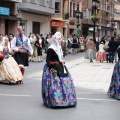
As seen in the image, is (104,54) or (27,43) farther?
(104,54)

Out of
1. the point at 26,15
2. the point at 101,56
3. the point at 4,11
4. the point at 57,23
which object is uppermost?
the point at 4,11

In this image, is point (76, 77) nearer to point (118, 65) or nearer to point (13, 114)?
point (118, 65)

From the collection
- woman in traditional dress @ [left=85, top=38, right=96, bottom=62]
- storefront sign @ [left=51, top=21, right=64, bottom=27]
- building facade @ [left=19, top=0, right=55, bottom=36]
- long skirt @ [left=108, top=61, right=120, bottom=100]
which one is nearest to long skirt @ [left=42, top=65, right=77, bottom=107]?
long skirt @ [left=108, top=61, right=120, bottom=100]

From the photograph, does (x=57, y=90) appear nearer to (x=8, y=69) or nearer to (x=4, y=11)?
(x=8, y=69)

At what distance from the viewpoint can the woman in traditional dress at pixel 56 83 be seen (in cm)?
918

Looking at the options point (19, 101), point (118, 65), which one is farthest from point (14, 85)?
point (118, 65)

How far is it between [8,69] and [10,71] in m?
0.10

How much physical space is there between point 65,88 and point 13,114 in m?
1.35

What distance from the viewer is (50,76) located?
364 inches

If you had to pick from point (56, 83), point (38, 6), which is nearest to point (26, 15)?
point (38, 6)

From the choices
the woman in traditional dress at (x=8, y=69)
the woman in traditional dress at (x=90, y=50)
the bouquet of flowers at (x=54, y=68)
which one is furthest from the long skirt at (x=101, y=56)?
the bouquet of flowers at (x=54, y=68)

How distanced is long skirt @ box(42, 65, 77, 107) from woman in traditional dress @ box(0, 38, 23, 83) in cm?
410

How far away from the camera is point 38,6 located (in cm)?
4097

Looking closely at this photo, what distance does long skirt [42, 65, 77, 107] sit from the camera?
9172 mm
